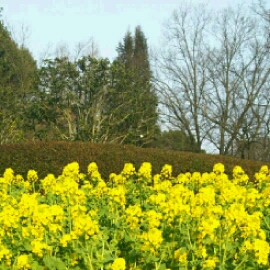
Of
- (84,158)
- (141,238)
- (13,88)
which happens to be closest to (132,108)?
(13,88)

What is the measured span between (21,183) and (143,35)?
35.6m

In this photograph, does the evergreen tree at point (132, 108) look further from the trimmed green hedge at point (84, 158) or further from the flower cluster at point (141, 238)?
the flower cluster at point (141, 238)

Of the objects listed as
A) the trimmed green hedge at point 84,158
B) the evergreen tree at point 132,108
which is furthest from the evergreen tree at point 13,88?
the trimmed green hedge at point 84,158

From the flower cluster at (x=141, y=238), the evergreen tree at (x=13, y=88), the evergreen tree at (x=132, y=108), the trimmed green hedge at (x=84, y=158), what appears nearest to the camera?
the flower cluster at (x=141, y=238)

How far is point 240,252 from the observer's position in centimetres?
395

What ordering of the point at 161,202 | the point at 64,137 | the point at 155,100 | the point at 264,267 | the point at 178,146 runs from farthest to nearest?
the point at 178,146
the point at 155,100
the point at 64,137
the point at 161,202
the point at 264,267

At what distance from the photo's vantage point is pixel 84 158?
1230 cm

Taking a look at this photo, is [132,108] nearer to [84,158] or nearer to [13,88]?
[13,88]

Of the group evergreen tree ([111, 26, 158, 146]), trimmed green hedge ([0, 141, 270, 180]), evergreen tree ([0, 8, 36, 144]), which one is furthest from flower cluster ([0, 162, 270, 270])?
evergreen tree ([111, 26, 158, 146])

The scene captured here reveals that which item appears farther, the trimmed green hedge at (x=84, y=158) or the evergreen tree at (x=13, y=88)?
the evergreen tree at (x=13, y=88)

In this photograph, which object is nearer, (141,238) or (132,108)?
(141,238)

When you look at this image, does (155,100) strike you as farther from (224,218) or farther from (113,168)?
(224,218)

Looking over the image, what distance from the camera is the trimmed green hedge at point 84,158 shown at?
40.0 feet

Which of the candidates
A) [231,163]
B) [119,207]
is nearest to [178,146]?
[231,163]
